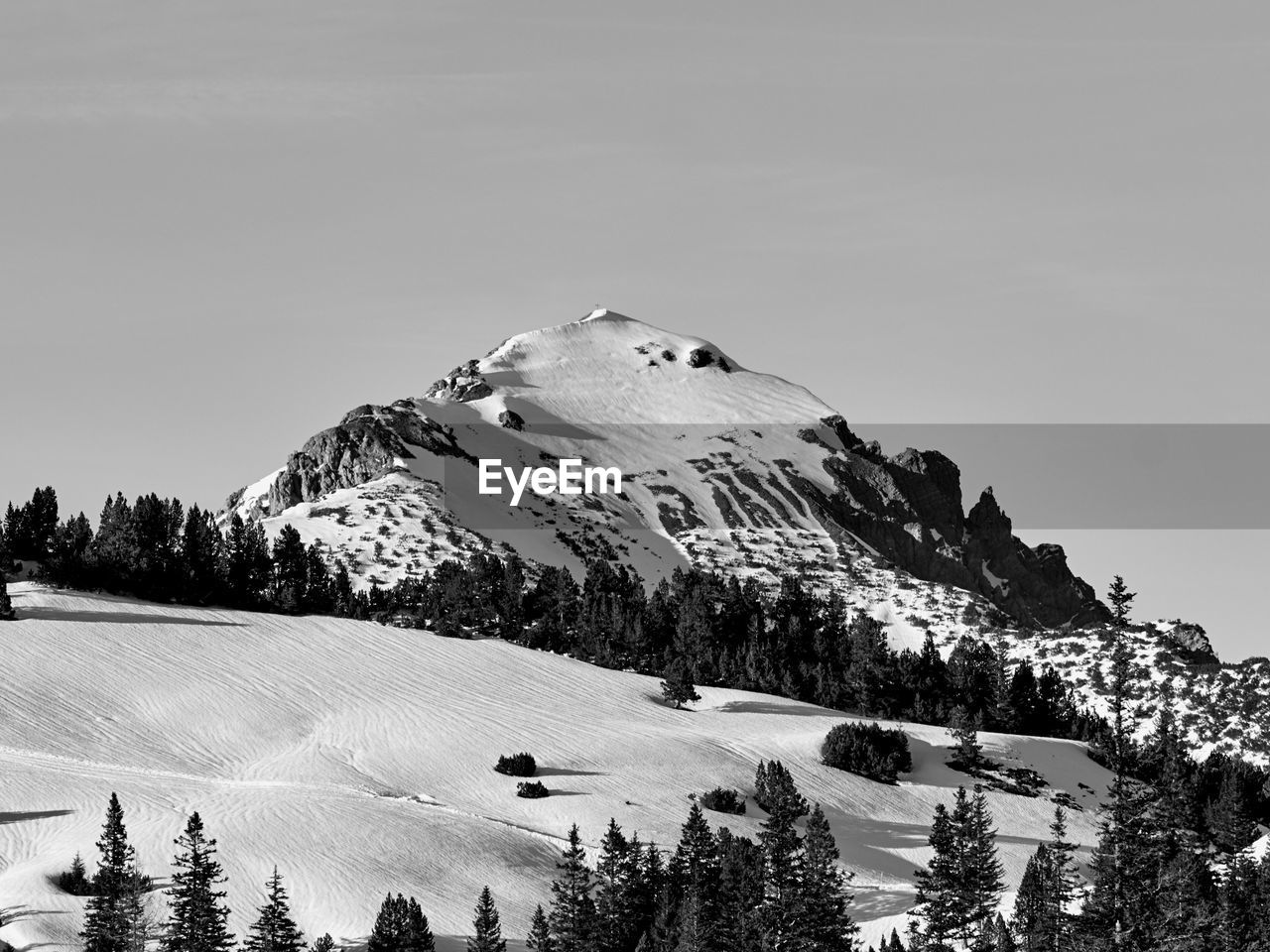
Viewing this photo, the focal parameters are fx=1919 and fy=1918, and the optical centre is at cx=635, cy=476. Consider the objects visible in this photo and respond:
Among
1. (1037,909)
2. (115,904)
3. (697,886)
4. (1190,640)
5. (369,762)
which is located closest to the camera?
(115,904)

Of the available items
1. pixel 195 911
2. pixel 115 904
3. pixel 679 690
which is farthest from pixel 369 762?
pixel 195 911

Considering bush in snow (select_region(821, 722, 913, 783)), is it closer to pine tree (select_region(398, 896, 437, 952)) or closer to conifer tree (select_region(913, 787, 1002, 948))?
conifer tree (select_region(913, 787, 1002, 948))

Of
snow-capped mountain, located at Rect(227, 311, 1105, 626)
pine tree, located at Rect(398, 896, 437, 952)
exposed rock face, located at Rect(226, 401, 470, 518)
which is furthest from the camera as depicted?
exposed rock face, located at Rect(226, 401, 470, 518)

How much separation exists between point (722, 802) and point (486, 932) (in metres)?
23.8

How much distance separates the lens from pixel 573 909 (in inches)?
2537

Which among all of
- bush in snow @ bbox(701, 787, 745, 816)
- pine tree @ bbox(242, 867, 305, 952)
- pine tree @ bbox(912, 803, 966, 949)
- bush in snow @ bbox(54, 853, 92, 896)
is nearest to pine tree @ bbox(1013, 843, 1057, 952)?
pine tree @ bbox(912, 803, 966, 949)

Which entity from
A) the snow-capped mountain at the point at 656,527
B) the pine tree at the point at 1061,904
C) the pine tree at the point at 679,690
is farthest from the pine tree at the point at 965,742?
the snow-capped mountain at the point at 656,527

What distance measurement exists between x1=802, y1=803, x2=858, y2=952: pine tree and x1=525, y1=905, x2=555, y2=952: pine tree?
8.36 meters

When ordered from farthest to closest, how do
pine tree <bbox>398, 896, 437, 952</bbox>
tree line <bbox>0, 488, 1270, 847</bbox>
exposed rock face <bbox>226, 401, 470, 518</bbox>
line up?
exposed rock face <bbox>226, 401, 470, 518</bbox>, tree line <bbox>0, 488, 1270, 847</bbox>, pine tree <bbox>398, 896, 437, 952</bbox>

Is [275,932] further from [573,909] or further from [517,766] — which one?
[517,766]

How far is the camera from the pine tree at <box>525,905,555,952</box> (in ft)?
202

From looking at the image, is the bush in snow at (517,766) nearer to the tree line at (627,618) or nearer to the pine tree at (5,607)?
the tree line at (627,618)

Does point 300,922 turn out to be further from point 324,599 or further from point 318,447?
point 318,447

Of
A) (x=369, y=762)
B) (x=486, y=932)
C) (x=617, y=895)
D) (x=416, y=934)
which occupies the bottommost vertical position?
(x=416, y=934)
